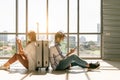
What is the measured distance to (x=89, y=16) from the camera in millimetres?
10102

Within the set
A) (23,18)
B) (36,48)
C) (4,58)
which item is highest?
(23,18)

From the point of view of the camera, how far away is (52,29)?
1011 centimetres

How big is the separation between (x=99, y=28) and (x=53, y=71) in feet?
14.0

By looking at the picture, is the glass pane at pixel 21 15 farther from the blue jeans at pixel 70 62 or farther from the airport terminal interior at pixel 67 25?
the blue jeans at pixel 70 62

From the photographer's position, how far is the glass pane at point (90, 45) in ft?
32.7

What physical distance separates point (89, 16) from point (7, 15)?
3011 mm

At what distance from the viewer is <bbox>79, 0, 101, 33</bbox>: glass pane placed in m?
9.98

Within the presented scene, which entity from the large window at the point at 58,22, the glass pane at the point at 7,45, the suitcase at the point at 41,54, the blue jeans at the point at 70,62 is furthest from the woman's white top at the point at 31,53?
the glass pane at the point at 7,45

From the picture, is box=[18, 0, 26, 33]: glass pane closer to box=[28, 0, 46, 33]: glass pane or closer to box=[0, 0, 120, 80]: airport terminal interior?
box=[0, 0, 120, 80]: airport terminal interior

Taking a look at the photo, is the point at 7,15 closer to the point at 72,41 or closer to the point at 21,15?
the point at 21,15

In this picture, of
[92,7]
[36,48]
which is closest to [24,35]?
[92,7]

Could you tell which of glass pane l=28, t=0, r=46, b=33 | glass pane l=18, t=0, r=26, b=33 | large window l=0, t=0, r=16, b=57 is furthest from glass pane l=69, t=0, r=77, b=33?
large window l=0, t=0, r=16, b=57

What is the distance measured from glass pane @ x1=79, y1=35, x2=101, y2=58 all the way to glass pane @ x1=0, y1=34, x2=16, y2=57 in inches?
96.9

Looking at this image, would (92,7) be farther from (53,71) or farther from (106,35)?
(53,71)
